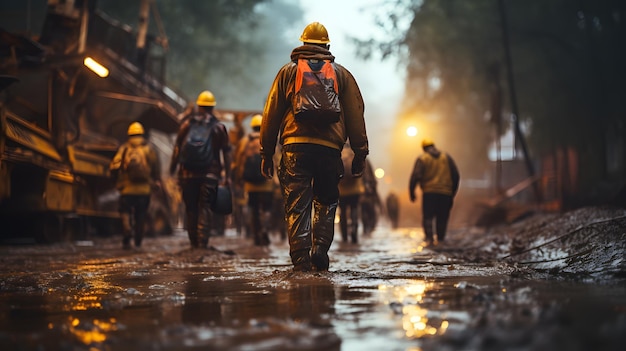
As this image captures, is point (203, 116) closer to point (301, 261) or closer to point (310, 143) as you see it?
point (310, 143)

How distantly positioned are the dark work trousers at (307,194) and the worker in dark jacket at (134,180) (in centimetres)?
625

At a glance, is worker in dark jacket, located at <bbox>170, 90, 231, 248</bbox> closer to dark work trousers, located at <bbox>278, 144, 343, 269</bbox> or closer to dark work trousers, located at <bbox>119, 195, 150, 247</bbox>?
dark work trousers, located at <bbox>119, 195, 150, 247</bbox>

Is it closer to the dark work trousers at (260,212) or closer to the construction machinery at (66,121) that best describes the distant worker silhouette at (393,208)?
the construction machinery at (66,121)

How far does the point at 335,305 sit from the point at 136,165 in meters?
8.84

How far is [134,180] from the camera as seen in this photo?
42.0ft

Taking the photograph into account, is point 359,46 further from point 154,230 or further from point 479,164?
point 154,230

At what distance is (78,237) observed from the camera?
52.2ft

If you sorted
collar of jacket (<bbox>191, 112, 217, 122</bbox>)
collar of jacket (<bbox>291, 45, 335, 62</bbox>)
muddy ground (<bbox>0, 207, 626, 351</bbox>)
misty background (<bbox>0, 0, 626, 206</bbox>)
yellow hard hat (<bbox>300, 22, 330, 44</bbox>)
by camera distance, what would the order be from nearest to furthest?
muddy ground (<bbox>0, 207, 626, 351</bbox>) < collar of jacket (<bbox>291, 45, 335, 62</bbox>) < yellow hard hat (<bbox>300, 22, 330, 44</bbox>) < collar of jacket (<bbox>191, 112, 217, 122</bbox>) < misty background (<bbox>0, 0, 626, 206</bbox>)

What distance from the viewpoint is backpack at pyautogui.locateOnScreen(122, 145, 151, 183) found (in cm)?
1271

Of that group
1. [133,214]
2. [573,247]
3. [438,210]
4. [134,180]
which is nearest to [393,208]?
[438,210]

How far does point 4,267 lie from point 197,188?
2.89m

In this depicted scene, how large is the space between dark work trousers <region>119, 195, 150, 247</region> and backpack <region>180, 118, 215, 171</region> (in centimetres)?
272

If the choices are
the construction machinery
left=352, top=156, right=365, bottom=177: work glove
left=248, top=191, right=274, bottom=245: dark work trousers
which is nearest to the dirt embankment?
left=352, top=156, right=365, bottom=177: work glove

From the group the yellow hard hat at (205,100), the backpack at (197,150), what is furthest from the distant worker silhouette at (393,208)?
the backpack at (197,150)
